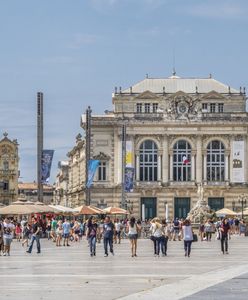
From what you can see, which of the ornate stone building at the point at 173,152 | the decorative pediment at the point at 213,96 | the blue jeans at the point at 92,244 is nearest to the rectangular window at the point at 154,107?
the ornate stone building at the point at 173,152

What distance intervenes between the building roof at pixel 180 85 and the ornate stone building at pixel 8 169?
48.7 m

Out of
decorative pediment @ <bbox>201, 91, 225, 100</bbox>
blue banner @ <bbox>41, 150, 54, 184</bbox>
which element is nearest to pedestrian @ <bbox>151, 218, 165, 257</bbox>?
blue banner @ <bbox>41, 150, 54, 184</bbox>

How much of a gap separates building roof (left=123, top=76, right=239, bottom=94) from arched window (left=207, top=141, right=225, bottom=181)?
7021 mm

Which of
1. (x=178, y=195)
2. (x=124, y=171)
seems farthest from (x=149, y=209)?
(x=124, y=171)

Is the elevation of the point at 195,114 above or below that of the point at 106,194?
above

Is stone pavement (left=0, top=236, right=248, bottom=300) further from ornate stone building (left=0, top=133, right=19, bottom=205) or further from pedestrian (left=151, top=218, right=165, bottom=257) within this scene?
ornate stone building (left=0, top=133, right=19, bottom=205)

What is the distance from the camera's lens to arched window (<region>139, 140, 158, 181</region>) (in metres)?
118

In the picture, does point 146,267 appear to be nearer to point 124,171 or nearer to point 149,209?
point 124,171

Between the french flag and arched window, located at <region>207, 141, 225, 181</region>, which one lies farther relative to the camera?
arched window, located at <region>207, 141, 225, 181</region>

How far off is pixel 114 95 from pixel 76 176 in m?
32.3

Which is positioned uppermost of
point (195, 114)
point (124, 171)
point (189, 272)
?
point (195, 114)

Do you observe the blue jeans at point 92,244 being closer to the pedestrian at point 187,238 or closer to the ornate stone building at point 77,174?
the pedestrian at point 187,238

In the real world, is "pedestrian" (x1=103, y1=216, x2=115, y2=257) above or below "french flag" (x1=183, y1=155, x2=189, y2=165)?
below

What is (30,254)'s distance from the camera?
4469 cm
